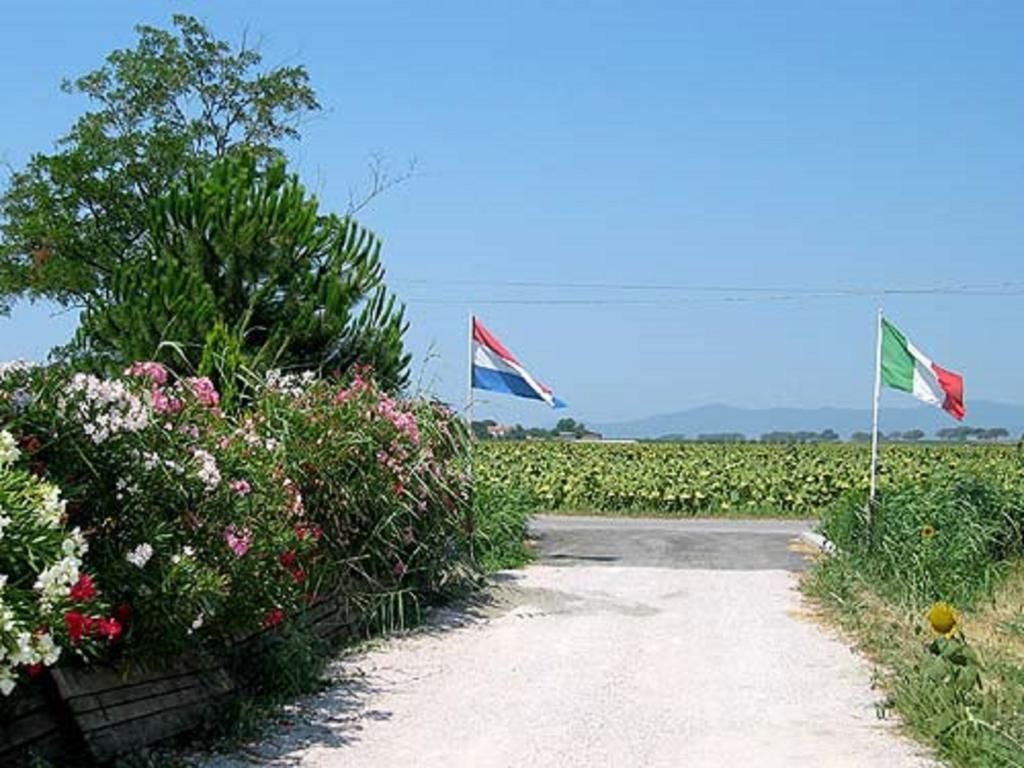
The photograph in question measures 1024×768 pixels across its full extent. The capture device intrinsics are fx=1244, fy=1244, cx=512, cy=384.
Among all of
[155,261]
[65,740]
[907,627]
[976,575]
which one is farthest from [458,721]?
[155,261]

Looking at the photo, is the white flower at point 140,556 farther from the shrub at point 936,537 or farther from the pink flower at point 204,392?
the shrub at point 936,537

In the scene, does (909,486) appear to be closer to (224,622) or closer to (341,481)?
(341,481)

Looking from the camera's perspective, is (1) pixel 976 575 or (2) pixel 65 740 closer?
(2) pixel 65 740

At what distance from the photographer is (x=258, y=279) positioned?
12.7 meters

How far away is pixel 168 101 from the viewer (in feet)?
104

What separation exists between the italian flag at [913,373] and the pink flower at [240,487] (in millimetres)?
8495

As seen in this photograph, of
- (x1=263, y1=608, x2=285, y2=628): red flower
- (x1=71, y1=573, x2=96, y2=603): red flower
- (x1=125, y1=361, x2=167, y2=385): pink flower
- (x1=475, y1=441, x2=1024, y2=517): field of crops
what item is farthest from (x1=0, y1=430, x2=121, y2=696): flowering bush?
(x1=475, y1=441, x2=1024, y2=517): field of crops

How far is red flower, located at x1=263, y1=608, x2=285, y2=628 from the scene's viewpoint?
265 inches

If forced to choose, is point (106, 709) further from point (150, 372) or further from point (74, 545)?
point (150, 372)

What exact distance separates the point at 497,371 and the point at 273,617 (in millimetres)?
7342

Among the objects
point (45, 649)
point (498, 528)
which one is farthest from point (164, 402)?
point (498, 528)

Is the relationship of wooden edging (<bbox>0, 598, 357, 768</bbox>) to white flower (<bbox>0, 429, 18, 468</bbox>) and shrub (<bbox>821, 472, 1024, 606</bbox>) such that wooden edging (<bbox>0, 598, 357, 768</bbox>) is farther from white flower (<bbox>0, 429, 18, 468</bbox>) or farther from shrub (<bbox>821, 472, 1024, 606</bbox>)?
shrub (<bbox>821, 472, 1024, 606</bbox>)

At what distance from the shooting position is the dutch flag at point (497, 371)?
13812 mm

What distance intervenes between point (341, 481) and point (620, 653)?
2330 millimetres
